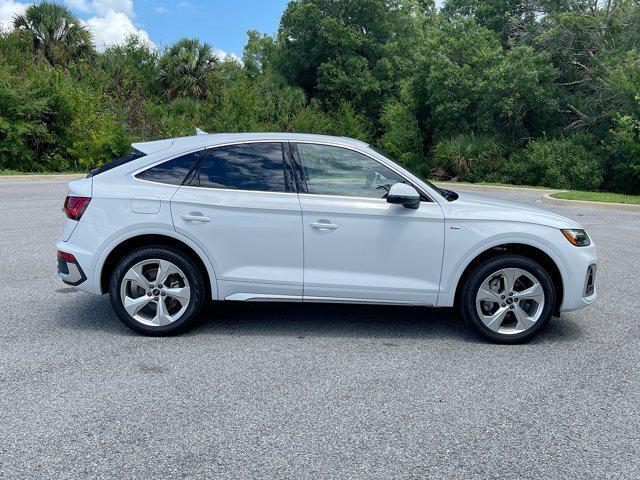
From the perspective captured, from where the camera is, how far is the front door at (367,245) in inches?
192

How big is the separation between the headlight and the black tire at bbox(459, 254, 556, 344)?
14.4 inches

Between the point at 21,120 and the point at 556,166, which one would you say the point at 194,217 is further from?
the point at 556,166

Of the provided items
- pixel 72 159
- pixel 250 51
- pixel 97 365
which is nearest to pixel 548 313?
pixel 97 365

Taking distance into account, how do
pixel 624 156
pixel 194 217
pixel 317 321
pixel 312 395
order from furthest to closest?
pixel 624 156, pixel 317 321, pixel 194 217, pixel 312 395

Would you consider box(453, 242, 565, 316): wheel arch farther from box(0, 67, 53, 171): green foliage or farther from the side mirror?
box(0, 67, 53, 171): green foliage

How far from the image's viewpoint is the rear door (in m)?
4.88

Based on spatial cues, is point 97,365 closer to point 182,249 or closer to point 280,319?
point 182,249

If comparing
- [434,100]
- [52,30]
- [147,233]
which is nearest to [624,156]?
[434,100]

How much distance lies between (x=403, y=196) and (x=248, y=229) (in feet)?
4.27

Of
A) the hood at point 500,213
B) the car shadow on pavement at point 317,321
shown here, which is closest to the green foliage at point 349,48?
the car shadow on pavement at point 317,321

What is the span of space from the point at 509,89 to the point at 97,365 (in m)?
23.4

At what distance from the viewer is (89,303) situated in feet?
19.6

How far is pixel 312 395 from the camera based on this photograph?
3.93m

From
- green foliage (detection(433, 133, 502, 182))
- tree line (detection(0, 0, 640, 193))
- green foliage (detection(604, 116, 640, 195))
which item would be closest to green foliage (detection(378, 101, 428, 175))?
tree line (detection(0, 0, 640, 193))
